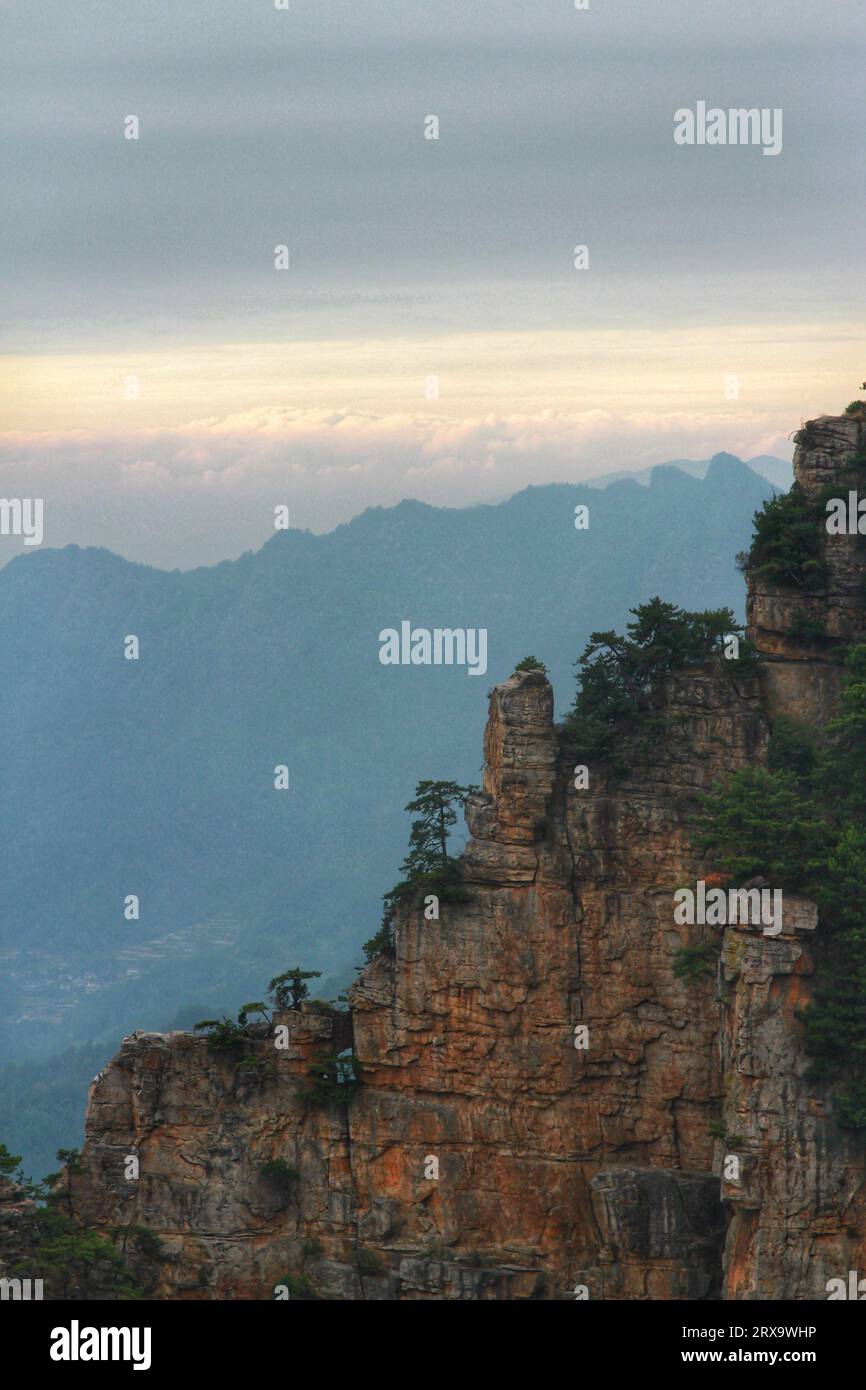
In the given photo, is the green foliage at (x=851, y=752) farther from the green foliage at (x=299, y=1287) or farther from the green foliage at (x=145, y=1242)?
the green foliage at (x=145, y=1242)

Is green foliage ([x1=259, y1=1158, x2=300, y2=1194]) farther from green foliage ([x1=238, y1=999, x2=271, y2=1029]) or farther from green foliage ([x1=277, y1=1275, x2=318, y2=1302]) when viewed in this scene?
green foliage ([x1=238, y1=999, x2=271, y2=1029])

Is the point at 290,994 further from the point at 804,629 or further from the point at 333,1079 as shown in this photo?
the point at 804,629

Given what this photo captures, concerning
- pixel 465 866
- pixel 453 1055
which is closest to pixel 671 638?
pixel 465 866

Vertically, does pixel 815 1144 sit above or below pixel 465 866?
below

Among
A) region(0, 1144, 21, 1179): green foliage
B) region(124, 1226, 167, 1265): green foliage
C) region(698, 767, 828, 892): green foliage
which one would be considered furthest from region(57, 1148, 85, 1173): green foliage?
region(698, 767, 828, 892): green foliage
